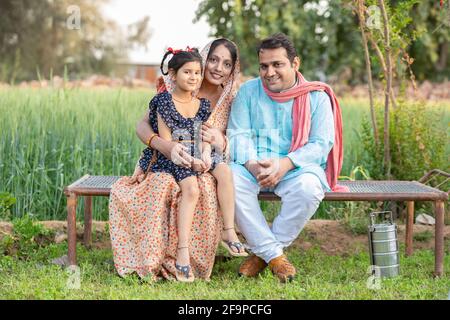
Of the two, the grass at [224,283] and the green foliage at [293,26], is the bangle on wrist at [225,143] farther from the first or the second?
the green foliage at [293,26]

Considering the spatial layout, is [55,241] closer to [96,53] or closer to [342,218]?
[342,218]

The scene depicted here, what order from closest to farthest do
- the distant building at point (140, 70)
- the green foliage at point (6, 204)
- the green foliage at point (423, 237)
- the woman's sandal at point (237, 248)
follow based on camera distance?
1. the woman's sandal at point (237, 248)
2. the green foliage at point (6, 204)
3. the green foliage at point (423, 237)
4. the distant building at point (140, 70)

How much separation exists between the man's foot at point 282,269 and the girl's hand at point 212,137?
680mm

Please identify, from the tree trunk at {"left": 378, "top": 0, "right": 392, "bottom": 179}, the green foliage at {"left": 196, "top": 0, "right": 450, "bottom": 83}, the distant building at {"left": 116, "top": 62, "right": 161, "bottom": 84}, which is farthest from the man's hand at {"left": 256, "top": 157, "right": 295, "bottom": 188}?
the distant building at {"left": 116, "top": 62, "right": 161, "bottom": 84}

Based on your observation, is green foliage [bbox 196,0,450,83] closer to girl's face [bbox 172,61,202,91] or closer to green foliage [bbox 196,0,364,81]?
green foliage [bbox 196,0,364,81]

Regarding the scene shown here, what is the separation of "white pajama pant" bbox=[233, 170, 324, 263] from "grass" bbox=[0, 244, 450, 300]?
6.7 inches

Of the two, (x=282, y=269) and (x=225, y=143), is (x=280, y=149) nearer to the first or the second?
(x=225, y=143)

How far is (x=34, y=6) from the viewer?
68.5ft

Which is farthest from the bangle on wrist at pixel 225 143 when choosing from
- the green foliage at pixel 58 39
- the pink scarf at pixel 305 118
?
the green foliage at pixel 58 39

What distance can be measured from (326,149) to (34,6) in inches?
719

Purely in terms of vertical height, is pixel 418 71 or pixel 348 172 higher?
pixel 418 71

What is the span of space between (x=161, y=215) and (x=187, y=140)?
426 millimetres

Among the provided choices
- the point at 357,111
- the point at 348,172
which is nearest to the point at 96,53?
the point at 357,111

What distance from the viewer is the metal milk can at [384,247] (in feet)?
13.3
